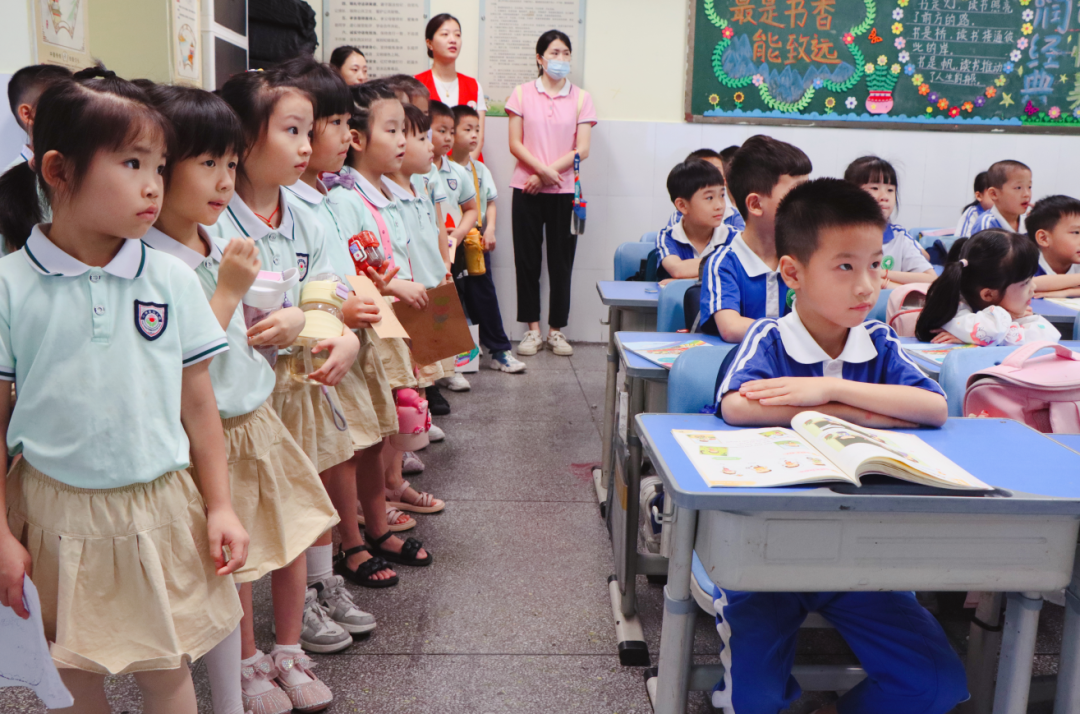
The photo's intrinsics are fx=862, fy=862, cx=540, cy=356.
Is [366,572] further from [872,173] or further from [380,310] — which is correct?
[872,173]

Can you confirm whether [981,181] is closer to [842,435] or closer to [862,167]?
[862,167]

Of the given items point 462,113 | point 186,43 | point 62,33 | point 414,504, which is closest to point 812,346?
point 414,504

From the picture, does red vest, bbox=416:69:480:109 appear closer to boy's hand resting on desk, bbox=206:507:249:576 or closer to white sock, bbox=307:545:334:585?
white sock, bbox=307:545:334:585

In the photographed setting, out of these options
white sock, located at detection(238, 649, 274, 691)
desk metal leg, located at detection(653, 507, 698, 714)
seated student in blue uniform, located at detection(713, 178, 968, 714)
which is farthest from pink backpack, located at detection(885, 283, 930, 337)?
white sock, located at detection(238, 649, 274, 691)

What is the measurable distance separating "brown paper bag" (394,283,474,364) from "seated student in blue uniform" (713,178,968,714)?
0.93 metres

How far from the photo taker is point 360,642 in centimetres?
193

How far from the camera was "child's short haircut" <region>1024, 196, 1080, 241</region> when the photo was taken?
334 cm

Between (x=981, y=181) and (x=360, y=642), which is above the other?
(x=981, y=181)

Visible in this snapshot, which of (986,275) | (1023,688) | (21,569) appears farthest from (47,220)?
(986,275)

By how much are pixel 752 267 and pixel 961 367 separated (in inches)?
22.3

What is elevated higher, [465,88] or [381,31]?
[381,31]

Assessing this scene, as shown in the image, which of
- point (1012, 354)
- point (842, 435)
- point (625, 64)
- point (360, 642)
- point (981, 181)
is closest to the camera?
point (842, 435)

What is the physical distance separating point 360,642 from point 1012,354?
1498mm

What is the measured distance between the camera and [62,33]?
2.75 metres
